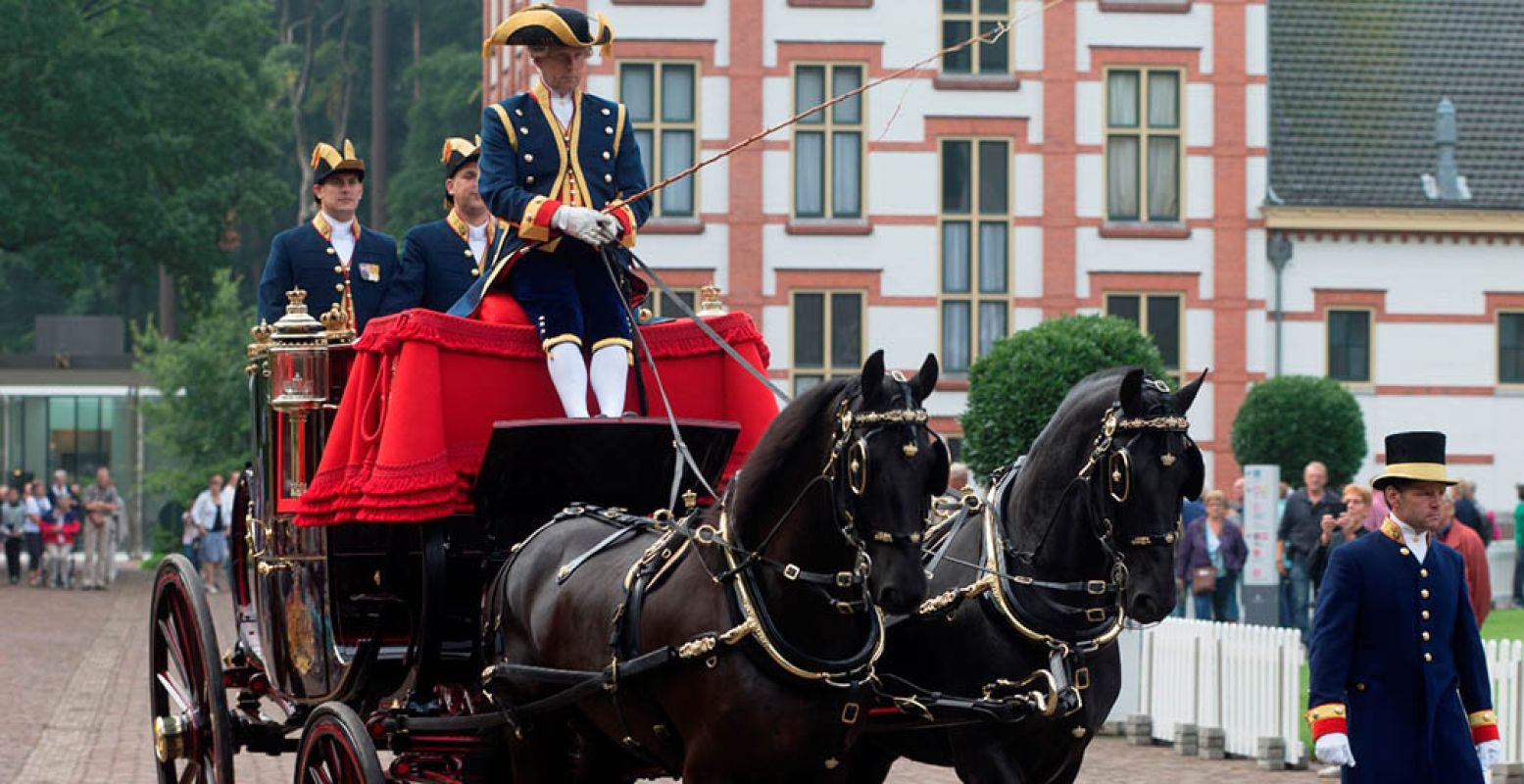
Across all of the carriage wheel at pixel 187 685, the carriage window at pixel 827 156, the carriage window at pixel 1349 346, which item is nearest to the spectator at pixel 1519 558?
the carriage window at pixel 1349 346

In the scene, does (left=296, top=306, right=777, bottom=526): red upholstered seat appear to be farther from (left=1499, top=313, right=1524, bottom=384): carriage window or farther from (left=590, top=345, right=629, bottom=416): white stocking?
(left=1499, top=313, right=1524, bottom=384): carriage window

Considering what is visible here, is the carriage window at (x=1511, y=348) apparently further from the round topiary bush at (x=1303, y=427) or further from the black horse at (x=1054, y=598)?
the black horse at (x=1054, y=598)

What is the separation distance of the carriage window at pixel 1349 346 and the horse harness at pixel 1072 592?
29.1 meters

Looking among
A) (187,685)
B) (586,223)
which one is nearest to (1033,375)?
(187,685)

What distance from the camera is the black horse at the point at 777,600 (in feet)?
20.0

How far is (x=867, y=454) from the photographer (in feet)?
19.9

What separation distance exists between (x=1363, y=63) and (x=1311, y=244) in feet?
11.8

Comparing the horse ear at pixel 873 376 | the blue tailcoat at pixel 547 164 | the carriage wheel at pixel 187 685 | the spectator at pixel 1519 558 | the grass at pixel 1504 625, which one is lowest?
the grass at pixel 1504 625

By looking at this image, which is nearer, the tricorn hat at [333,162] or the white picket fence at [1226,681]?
the tricorn hat at [333,162]

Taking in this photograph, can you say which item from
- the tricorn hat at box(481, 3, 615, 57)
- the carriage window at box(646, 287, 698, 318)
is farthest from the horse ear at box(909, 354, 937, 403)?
the carriage window at box(646, 287, 698, 318)

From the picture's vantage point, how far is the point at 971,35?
116 feet

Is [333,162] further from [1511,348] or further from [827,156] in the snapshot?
[1511,348]

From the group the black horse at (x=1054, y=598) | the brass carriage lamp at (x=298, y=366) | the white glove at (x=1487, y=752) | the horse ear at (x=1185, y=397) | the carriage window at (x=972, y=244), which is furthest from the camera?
the carriage window at (x=972, y=244)

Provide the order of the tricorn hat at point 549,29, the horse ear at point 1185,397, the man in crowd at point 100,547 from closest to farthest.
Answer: the horse ear at point 1185,397 < the tricorn hat at point 549,29 < the man in crowd at point 100,547
